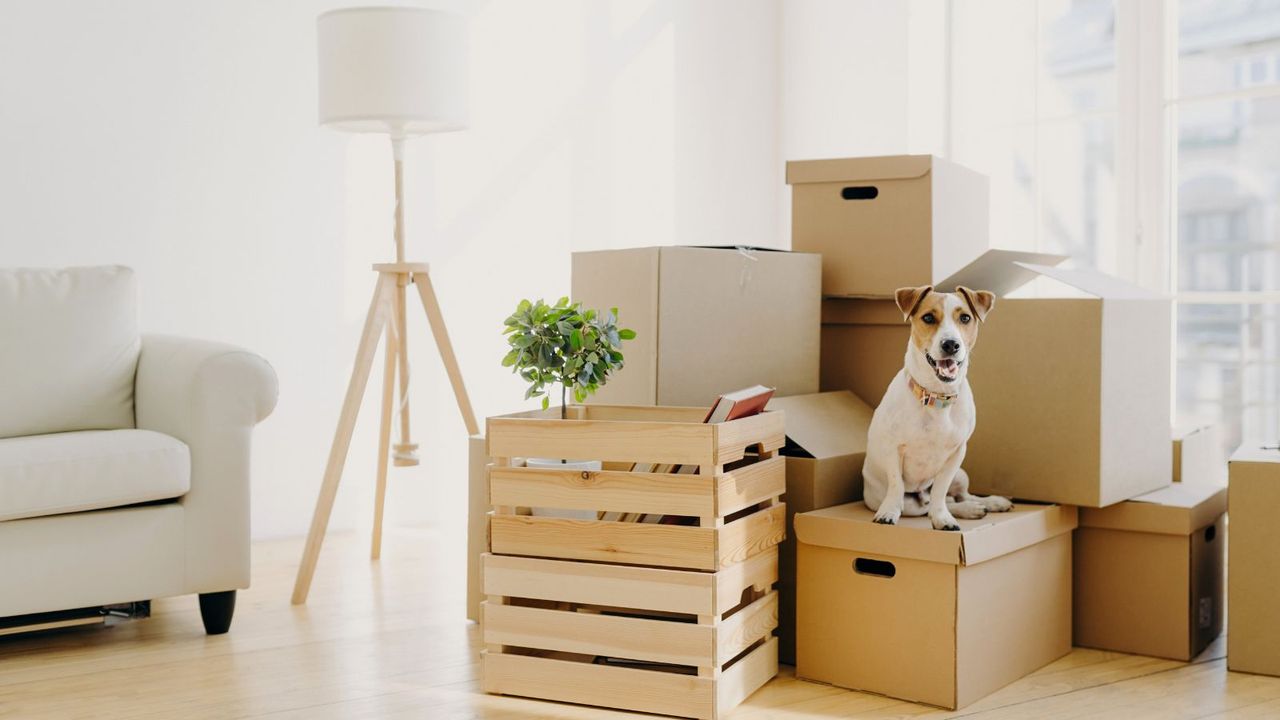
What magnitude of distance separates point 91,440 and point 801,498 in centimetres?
145

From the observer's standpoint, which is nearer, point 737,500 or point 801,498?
point 737,500

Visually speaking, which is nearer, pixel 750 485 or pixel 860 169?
pixel 750 485

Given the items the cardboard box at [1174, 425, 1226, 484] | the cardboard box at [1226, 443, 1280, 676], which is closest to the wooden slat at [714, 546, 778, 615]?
the cardboard box at [1226, 443, 1280, 676]

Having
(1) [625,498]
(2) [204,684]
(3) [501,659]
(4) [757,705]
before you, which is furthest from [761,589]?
(2) [204,684]

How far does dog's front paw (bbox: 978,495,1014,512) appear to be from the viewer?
223cm

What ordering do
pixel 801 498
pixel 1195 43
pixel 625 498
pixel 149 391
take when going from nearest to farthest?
1. pixel 625 498
2. pixel 801 498
3. pixel 149 391
4. pixel 1195 43

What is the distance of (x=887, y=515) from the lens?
2.07 m

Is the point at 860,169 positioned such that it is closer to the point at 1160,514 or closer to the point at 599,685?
the point at 1160,514

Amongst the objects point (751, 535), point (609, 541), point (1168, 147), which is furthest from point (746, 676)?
point (1168, 147)

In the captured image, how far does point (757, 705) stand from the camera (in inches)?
80.4

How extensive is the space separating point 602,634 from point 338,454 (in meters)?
1.09

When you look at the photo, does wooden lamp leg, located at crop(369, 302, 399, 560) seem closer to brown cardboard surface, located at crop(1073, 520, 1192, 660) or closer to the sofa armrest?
the sofa armrest

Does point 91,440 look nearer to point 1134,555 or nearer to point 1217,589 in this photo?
point 1134,555

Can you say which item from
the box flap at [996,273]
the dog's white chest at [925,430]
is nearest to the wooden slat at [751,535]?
the dog's white chest at [925,430]
